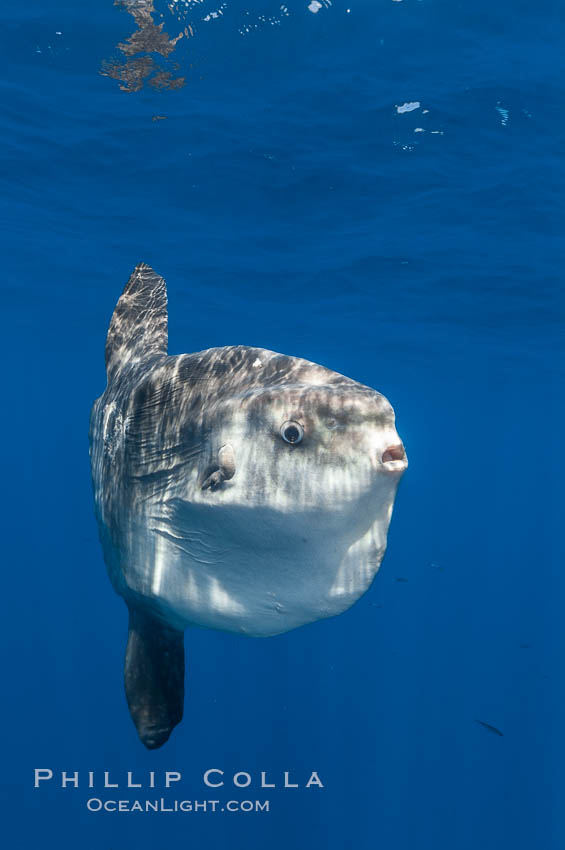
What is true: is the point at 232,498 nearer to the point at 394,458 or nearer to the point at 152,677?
the point at 394,458

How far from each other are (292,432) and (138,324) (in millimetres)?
2272

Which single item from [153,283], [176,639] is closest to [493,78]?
[153,283]

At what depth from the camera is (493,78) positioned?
32.3 feet

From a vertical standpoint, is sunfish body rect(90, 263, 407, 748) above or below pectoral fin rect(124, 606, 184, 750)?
above

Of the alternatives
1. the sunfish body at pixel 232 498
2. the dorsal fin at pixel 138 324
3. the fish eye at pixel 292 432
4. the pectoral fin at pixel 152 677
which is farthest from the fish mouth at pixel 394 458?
the dorsal fin at pixel 138 324

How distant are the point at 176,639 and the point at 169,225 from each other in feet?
52.5

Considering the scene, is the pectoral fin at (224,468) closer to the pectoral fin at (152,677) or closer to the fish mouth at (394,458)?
the fish mouth at (394,458)

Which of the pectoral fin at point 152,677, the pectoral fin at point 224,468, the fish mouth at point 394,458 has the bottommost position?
the pectoral fin at point 152,677

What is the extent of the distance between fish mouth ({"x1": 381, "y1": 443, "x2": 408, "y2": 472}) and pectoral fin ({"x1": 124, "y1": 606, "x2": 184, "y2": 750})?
5.86 ft

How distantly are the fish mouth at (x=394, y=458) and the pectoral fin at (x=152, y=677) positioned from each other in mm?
1785

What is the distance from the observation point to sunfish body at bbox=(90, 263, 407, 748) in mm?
2086

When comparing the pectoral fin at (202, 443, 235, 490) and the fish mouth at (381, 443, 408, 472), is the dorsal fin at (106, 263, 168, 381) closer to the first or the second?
the pectoral fin at (202, 443, 235, 490)

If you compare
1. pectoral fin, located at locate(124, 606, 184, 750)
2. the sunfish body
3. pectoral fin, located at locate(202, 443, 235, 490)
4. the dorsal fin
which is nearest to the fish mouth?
the sunfish body

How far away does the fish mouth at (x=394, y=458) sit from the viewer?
203 cm
